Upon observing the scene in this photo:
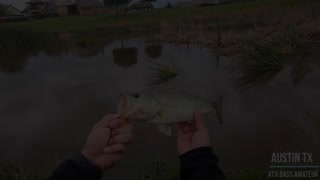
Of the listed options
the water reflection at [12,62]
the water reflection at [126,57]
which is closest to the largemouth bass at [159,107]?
the water reflection at [126,57]

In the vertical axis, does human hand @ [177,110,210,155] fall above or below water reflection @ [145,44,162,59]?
above

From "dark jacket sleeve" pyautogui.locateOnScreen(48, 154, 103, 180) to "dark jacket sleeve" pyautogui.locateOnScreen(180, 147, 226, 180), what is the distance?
0.65 meters

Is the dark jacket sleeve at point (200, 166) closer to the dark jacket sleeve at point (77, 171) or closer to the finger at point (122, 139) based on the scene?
the finger at point (122, 139)

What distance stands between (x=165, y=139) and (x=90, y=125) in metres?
2.09

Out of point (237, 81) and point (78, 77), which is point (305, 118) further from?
point (78, 77)

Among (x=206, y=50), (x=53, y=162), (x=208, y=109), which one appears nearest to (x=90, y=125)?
(x=53, y=162)

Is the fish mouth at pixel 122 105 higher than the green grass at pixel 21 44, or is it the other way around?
the fish mouth at pixel 122 105

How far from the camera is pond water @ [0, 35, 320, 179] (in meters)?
5.82

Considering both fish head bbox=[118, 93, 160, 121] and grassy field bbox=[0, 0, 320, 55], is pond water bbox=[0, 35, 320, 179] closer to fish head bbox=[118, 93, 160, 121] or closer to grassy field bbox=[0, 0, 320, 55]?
grassy field bbox=[0, 0, 320, 55]

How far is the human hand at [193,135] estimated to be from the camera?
2.53m

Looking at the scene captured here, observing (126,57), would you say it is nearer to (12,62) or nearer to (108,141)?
(12,62)

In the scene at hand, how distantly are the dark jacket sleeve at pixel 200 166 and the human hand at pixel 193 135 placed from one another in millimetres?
80

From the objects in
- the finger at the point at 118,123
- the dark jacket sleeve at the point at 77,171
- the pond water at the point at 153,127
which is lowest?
the pond water at the point at 153,127

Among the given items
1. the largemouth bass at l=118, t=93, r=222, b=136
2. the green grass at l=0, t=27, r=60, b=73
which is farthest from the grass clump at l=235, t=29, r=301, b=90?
the green grass at l=0, t=27, r=60, b=73
